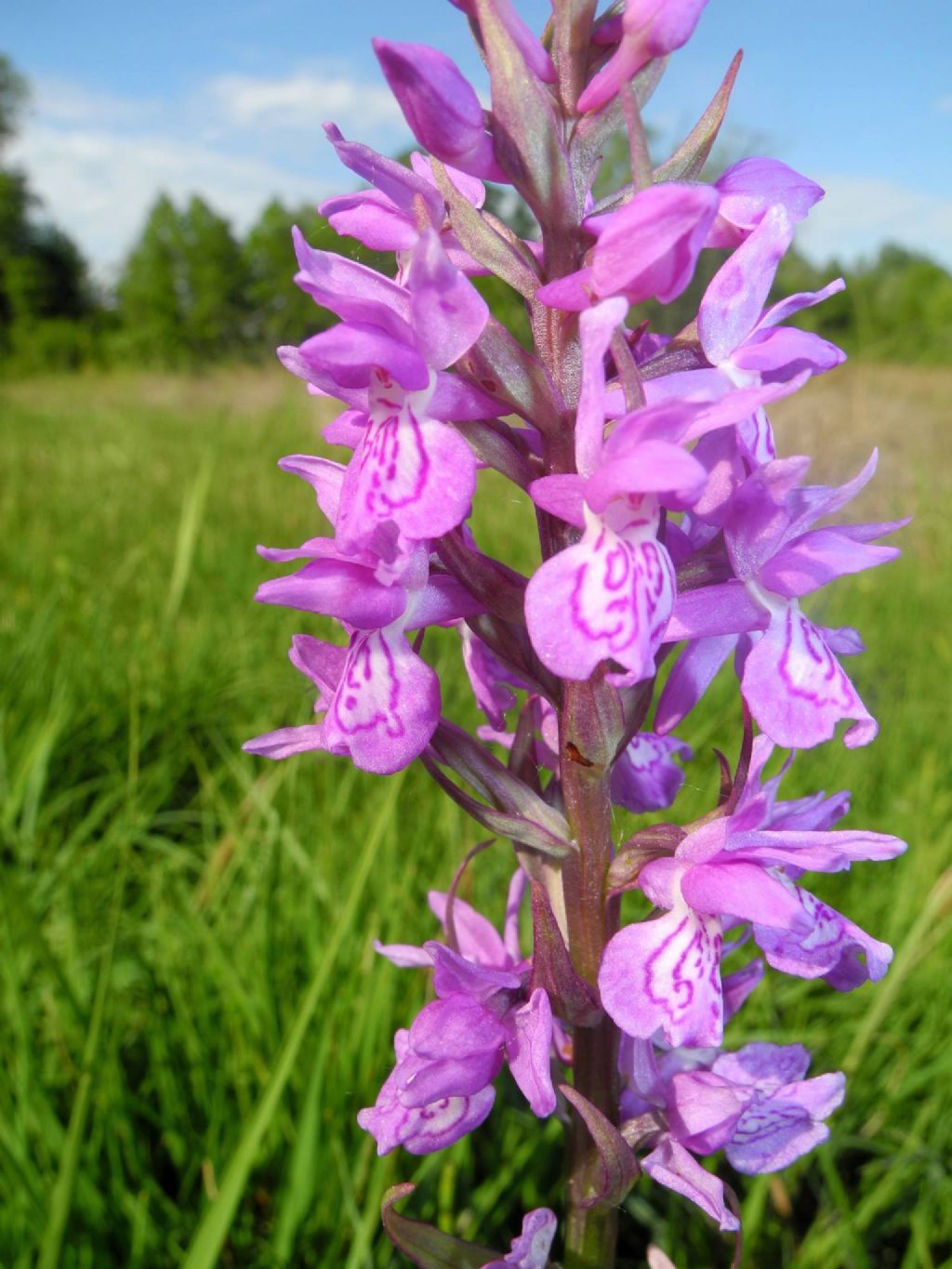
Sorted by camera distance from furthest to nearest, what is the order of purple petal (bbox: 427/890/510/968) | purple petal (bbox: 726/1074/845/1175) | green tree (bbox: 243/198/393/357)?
green tree (bbox: 243/198/393/357)
purple petal (bbox: 427/890/510/968)
purple petal (bbox: 726/1074/845/1175)

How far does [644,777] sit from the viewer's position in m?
0.78

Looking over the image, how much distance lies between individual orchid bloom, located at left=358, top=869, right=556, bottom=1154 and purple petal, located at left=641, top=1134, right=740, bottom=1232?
0.11 m

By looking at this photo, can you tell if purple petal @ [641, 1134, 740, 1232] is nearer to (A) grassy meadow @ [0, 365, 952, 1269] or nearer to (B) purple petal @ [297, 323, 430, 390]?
(A) grassy meadow @ [0, 365, 952, 1269]

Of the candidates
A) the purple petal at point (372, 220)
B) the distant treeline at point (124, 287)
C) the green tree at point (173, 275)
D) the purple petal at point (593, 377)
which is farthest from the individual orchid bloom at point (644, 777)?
the green tree at point (173, 275)

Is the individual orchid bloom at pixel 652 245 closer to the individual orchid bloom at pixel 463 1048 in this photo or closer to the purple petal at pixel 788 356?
the purple petal at pixel 788 356

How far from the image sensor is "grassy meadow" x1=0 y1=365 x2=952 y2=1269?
3.22ft

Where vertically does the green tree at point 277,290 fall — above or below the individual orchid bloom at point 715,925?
above

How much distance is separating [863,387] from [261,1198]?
145 inches

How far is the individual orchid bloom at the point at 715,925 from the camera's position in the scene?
0.60 meters

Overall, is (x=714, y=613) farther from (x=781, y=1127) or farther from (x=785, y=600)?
(x=781, y=1127)

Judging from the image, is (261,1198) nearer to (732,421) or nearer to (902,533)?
(732,421)

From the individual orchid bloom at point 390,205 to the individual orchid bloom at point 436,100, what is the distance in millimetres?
45

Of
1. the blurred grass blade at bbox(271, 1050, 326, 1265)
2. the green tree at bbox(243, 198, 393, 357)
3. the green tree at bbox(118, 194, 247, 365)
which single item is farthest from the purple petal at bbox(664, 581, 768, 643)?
the green tree at bbox(118, 194, 247, 365)

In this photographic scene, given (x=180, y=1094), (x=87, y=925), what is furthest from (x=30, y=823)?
(x=180, y=1094)
